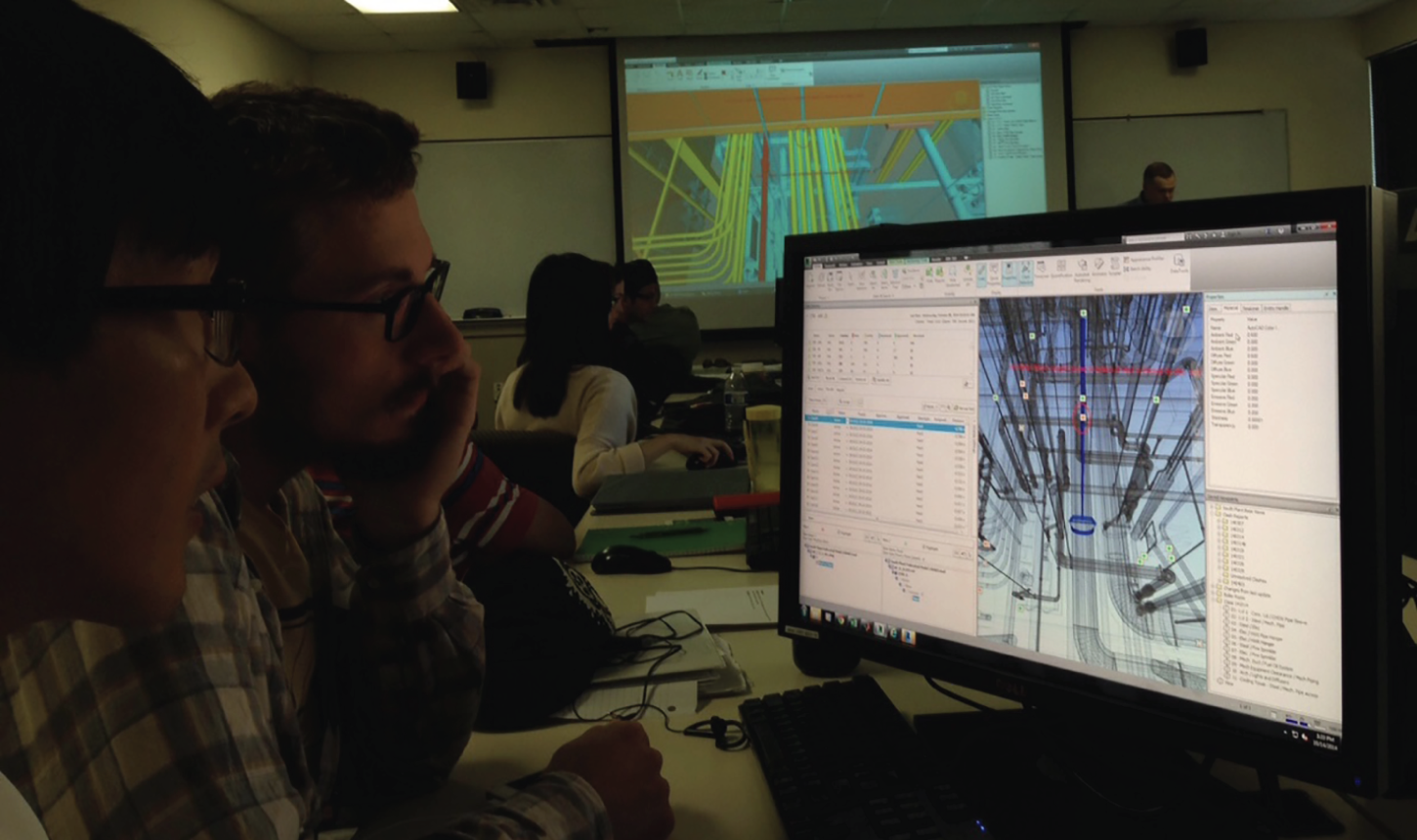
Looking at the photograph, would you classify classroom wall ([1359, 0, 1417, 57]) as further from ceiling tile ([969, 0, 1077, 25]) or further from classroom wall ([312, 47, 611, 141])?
classroom wall ([312, 47, 611, 141])

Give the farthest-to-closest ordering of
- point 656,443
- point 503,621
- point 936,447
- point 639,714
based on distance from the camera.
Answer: point 656,443 → point 503,621 → point 639,714 → point 936,447

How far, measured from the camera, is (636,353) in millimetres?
3820

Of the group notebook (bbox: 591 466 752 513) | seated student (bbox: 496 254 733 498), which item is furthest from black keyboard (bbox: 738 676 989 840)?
seated student (bbox: 496 254 733 498)

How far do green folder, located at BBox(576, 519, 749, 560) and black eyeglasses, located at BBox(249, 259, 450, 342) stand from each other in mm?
599

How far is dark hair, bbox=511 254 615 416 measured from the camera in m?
2.42

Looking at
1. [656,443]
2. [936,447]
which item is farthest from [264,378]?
[656,443]

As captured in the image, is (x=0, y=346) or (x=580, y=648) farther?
(x=580, y=648)

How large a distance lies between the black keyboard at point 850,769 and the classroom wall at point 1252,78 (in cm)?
586

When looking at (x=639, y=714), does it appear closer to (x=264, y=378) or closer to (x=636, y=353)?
(x=264, y=378)

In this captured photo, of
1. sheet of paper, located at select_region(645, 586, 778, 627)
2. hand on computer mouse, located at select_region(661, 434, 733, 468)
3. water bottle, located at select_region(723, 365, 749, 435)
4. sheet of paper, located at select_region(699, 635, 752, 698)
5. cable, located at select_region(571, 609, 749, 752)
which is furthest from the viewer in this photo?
water bottle, located at select_region(723, 365, 749, 435)

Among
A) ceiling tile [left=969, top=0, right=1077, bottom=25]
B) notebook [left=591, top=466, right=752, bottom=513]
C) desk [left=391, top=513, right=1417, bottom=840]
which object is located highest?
ceiling tile [left=969, top=0, right=1077, bottom=25]

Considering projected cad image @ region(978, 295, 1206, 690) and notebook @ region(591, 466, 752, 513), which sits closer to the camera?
projected cad image @ region(978, 295, 1206, 690)

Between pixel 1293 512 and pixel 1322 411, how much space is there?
64mm

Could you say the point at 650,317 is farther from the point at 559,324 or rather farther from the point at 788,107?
the point at 559,324
